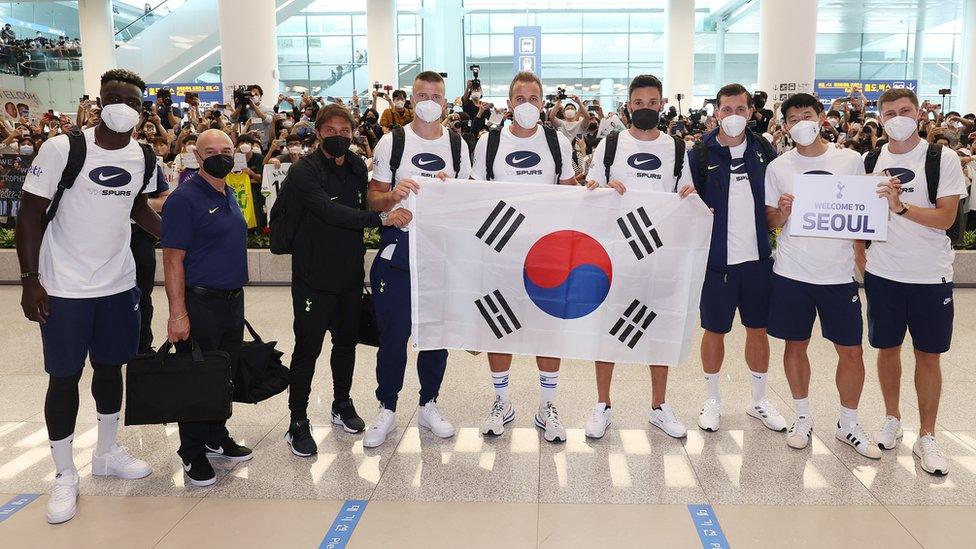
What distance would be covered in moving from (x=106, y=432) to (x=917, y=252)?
403cm

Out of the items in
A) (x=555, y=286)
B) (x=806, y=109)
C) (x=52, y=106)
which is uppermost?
(x=52, y=106)

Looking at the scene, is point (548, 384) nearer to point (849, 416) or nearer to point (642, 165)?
point (642, 165)

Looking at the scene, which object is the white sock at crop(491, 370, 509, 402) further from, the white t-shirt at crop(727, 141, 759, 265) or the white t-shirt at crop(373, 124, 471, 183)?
the white t-shirt at crop(727, 141, 759, 265)

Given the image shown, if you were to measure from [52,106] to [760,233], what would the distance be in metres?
26.5

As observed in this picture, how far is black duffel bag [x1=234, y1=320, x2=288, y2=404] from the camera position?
3584 millimetres

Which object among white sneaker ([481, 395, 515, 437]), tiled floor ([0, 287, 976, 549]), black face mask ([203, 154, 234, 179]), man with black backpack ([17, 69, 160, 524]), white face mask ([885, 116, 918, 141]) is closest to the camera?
tiled floor ([0, 287, 976, 549])

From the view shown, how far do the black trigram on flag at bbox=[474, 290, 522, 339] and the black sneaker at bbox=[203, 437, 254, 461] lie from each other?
4.69 ft

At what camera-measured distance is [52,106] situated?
24594 millimetres

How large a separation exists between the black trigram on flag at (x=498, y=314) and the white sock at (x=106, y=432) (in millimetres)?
1888

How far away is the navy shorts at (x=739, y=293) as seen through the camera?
13.3ft

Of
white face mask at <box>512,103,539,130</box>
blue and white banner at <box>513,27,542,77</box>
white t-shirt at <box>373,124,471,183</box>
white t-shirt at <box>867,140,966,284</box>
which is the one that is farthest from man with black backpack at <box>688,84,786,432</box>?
blue and white banner at <box>513,27,542,77</box>

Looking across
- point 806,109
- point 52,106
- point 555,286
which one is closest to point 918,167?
point 806,109

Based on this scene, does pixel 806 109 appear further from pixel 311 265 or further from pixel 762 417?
pixel 311 265

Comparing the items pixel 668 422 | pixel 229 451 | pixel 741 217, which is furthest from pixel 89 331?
pixel 741 217
